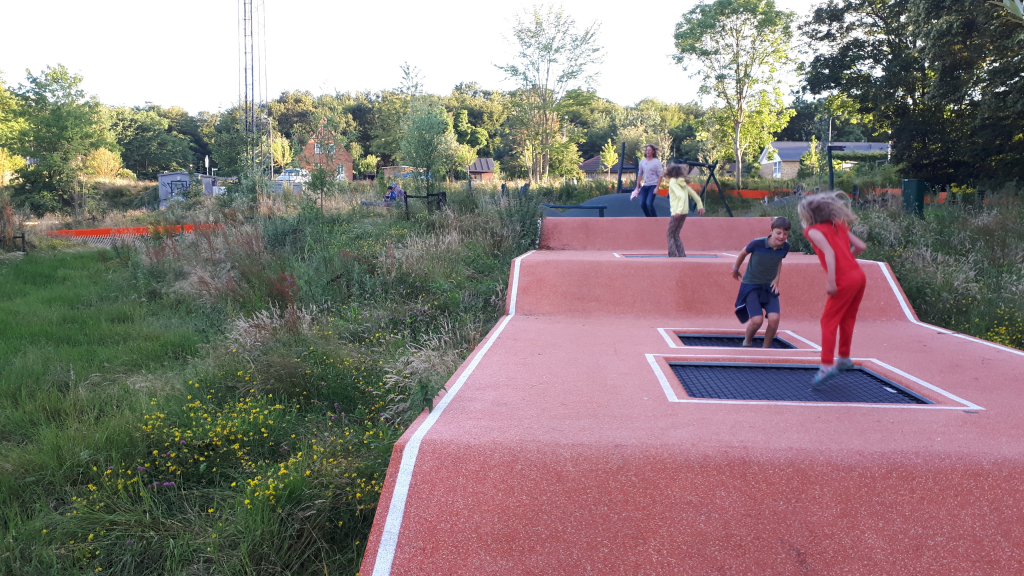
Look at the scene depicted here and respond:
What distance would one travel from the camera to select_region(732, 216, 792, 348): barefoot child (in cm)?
575

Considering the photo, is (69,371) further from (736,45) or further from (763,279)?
(736,45)

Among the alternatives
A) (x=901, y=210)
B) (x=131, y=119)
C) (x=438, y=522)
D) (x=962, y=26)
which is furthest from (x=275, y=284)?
(x=131, y=119)

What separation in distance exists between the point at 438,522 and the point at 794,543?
1.63 meters

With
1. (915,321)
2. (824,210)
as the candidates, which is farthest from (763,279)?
(915,321)

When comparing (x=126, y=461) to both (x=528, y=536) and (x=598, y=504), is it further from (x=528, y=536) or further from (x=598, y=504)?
(x=598, y=504)

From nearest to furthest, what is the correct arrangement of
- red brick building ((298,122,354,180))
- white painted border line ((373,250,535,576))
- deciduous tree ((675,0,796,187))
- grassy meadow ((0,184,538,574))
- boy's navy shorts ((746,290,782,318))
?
white painted border line ((373,250,535,576)) → grassy meadow ((0,184,538,574)) → boy's navy shorts ((746,290,782,318)) → red brick building ((298,122,354,180)) → deciduous tree ((675,0,796,187))

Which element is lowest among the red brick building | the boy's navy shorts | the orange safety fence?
the boy's navy shorts

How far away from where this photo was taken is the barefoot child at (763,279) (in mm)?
5746

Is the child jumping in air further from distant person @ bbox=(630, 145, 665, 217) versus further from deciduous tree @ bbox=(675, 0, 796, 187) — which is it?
deciduous tree @ bbox=(675, 0, 796, 187)

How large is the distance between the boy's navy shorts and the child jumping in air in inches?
53.0

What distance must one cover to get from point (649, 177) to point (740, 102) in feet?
72.3

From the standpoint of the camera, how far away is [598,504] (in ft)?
9.44

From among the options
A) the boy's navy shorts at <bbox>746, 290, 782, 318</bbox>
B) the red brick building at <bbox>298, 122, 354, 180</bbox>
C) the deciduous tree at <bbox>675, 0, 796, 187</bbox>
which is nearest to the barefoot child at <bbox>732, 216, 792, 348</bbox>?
the boy's navy shorts at <bbox>746, 290, 782, 318</bbox>

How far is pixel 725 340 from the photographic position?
6.62m
